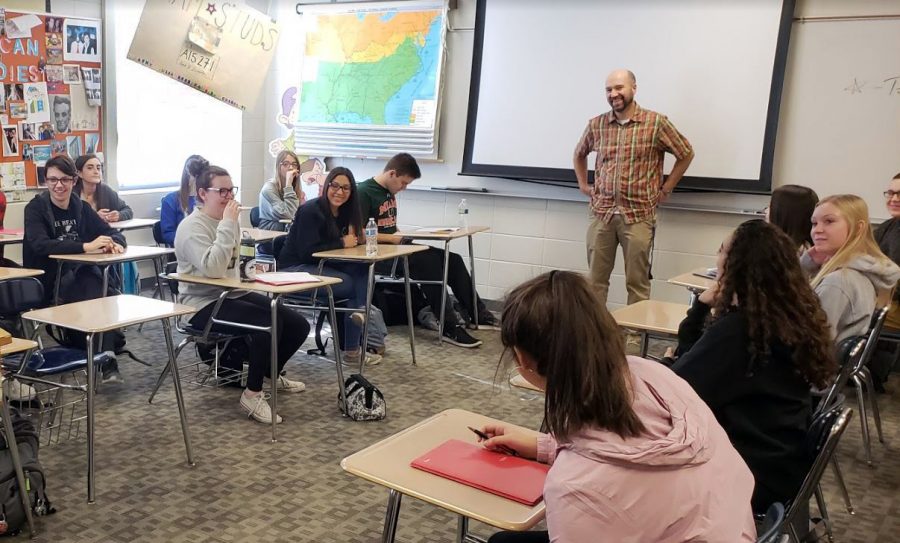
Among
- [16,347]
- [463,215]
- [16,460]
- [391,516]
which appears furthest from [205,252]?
[463,215]

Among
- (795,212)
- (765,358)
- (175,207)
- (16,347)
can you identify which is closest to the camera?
(765,358)

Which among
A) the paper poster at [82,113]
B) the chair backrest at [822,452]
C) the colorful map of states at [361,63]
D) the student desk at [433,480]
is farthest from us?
the colorful map of states at [361,63]

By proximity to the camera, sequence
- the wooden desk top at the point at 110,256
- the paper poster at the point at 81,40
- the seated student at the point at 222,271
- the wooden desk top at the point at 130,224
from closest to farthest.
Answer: the seated student at the point at 222,271, the wooden desk top at the point at 110,256, the wooden desk top at the point at 130,224, the paper poster at the point at 81,40

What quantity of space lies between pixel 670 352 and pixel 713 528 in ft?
5.60

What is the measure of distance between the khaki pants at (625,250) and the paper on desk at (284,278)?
2.13m

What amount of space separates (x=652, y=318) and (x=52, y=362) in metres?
2.29

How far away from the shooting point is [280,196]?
18.6 feet

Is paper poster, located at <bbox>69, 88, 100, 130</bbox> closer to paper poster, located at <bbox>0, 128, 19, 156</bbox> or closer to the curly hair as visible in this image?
paper poster, located at <bbox>0, 128, 19, 156</bbox>

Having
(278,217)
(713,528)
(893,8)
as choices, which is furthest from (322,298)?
(893,8)

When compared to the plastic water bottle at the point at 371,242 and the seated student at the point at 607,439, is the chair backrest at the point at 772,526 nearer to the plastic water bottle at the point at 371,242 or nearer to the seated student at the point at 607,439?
the seated student at the point at 607,439

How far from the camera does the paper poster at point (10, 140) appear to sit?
15.6ft

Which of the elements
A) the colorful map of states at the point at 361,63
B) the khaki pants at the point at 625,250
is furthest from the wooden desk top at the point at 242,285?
the colorful map of states at the point at 361,63

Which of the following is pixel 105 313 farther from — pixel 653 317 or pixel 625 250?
pixel 625 250

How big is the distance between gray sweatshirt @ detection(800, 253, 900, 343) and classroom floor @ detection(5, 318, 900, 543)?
2.33 ft
